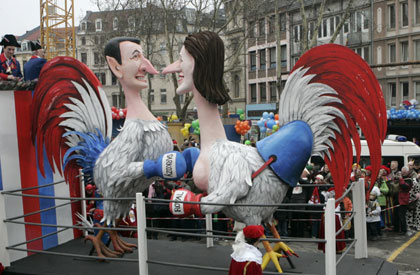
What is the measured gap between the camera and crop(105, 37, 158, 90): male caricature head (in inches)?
201

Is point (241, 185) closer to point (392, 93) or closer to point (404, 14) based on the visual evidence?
point (392, 93)

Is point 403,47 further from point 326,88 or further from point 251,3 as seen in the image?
point 326,88

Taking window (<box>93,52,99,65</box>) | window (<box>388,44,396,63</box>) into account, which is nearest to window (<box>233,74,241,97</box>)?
window (<box>388,44,396,63</box>)

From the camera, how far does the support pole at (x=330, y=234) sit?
3.48 metres

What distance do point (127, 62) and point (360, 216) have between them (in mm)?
2926

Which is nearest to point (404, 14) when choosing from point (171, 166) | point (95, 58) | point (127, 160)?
point (127, 160)

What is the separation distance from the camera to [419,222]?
920 centimetres

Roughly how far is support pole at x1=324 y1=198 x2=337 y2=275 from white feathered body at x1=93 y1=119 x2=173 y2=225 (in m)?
2.07

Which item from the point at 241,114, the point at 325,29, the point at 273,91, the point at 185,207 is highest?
the point at 325,29

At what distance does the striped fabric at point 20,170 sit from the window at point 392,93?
76.0 feet

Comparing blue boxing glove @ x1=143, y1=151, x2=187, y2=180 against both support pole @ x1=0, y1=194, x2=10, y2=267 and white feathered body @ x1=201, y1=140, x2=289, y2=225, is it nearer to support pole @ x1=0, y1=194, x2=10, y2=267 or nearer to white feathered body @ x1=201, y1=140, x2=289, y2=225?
white feathered body @ x1=201, y1=140, x2=289, y2=225

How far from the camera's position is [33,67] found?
543 cm

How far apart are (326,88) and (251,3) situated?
14.6m

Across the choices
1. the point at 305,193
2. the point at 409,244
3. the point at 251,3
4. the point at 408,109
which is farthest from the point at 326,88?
the point at 251,3
